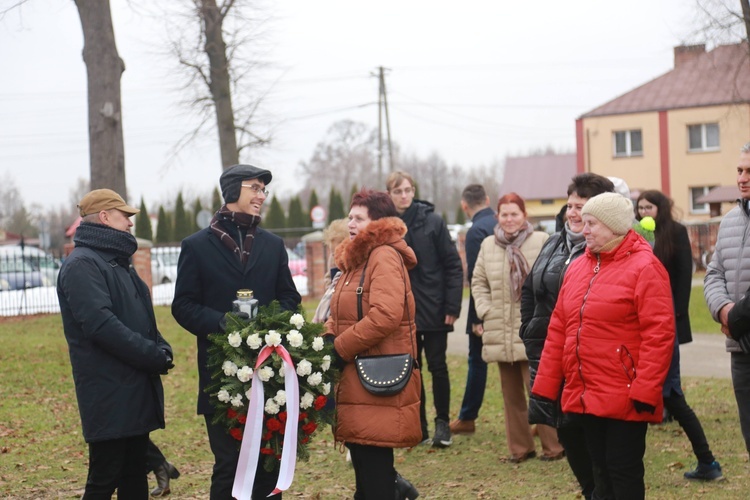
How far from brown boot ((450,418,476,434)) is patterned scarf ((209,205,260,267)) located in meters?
4.02

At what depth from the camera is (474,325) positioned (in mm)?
8148

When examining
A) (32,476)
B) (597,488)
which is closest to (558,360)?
(597,488)

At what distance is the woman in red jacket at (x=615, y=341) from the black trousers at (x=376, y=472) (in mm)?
1085

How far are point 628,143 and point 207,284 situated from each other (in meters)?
40.7

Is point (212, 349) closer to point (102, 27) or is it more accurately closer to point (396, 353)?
point (396, 353)

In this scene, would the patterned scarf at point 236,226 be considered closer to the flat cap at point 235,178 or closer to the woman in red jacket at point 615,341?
the flat cap at point 235,178

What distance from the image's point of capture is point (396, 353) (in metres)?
5.28

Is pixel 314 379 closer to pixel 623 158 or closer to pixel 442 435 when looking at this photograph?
pixel 442 435

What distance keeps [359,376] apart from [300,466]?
2.85m

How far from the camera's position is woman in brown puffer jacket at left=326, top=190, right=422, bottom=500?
5164 millimetres

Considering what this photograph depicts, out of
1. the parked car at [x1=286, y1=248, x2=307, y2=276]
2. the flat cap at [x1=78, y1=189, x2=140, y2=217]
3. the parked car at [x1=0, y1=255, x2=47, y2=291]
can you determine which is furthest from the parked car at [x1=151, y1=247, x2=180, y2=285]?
the flat cap at [x1=78, y1=189, x2=140, y2=217]

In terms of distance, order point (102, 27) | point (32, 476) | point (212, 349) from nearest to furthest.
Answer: point (212, 349)
point (32, 476)
point (102, 27)

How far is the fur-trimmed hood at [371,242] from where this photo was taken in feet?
17.6

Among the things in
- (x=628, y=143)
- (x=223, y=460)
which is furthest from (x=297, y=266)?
(x=628, y=143)
